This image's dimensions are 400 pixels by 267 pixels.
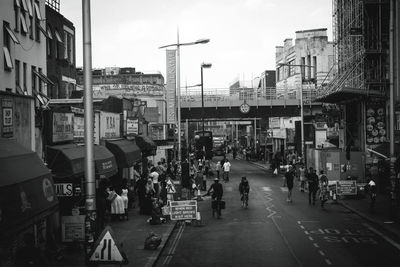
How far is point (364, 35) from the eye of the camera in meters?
38.4

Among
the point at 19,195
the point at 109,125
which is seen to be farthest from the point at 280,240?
the point at 109,125

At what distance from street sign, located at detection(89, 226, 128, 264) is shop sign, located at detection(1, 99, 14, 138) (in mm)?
4185

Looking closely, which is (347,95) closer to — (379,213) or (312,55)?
(379,213)

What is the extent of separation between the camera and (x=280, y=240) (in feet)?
62.4

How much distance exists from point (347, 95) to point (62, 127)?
78.0 feet

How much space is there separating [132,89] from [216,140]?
64.1 metres

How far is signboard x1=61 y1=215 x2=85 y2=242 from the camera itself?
17125 millimetres

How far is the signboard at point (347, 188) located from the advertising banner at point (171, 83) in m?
17.6

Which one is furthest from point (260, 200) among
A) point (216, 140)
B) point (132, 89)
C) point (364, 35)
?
point (216, 140)

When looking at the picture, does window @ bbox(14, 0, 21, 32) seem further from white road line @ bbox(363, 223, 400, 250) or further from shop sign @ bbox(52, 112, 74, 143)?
white road line @ bbox(363, 223, 400, 250)

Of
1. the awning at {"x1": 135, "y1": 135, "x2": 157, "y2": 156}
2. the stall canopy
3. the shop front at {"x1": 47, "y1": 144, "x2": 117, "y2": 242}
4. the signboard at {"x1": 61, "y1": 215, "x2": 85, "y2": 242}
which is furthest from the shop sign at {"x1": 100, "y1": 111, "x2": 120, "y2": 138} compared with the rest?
the stall canopy

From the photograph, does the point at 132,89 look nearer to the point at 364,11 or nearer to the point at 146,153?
the point at 146,153

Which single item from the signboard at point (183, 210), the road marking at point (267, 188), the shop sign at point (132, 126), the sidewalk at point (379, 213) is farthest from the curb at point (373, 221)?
the shop sign at point (132, 126)

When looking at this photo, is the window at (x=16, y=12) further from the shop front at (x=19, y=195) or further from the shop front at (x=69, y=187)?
the shop front at (x=19, y=195)
